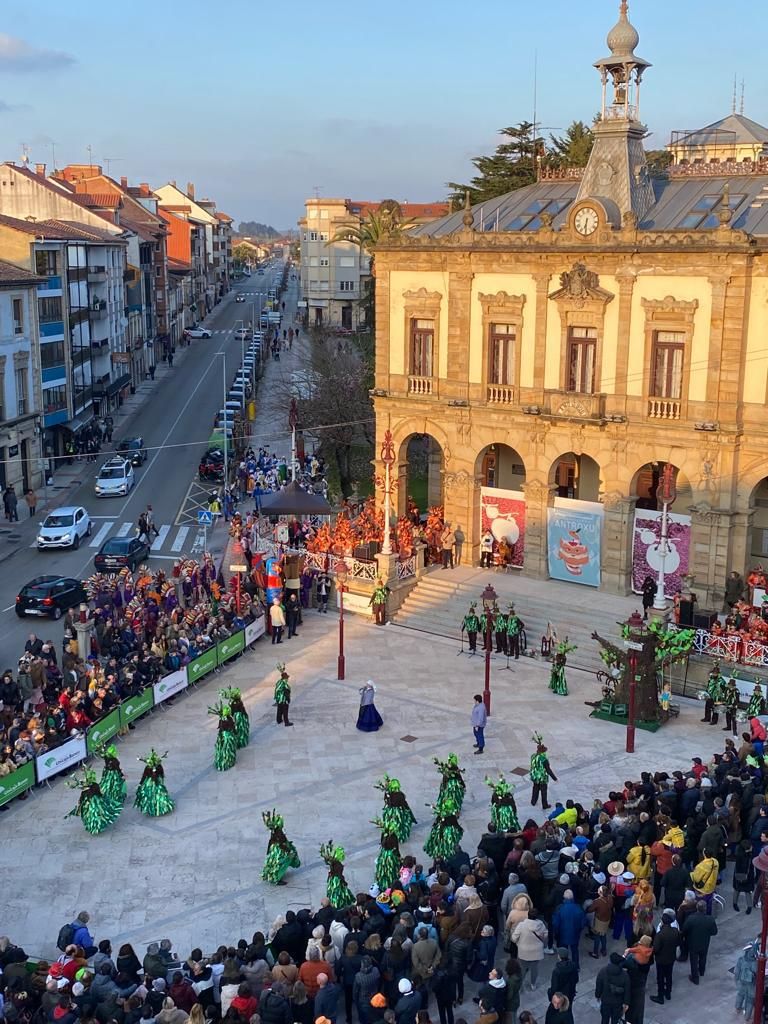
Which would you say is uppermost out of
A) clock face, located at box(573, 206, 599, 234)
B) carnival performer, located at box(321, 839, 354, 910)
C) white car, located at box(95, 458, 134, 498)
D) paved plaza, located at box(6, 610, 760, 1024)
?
clock face, located at box(573, 206, 599, 234)

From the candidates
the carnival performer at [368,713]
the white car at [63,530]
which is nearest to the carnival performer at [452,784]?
the carnival performer at [368,713]

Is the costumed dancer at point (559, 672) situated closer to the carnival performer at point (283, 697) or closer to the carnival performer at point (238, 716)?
the carnival performer at point (283, 697)

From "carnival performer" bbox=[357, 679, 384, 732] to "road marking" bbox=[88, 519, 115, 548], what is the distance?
19913 mm

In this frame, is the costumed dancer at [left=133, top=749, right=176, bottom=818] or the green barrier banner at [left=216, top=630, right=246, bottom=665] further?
the green barrier banner at [left=216, top=630, right=246, bottom=665]

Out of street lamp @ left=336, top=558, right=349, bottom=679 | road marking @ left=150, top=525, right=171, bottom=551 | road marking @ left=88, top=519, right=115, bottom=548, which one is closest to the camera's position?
street lamp @ left=336, top=558, right=349, bottom=679

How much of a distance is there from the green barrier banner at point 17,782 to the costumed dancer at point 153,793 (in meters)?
2.25

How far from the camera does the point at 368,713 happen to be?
82.4 ft

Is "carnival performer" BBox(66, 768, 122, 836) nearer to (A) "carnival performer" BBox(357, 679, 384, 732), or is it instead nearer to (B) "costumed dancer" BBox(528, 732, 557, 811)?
(A) "carnival performer" BBox(357, 679, 384, 732)

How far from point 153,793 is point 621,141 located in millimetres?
23343

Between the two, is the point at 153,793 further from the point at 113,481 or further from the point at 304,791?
the point at 113,481

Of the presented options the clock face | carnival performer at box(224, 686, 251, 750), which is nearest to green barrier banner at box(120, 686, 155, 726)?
carnival performer at box(224, 686, 251, 750)

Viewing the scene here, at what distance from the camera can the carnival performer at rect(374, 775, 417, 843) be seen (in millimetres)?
19391

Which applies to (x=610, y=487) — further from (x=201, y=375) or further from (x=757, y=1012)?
(x=201, y=375)

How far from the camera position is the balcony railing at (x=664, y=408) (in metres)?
30.8
